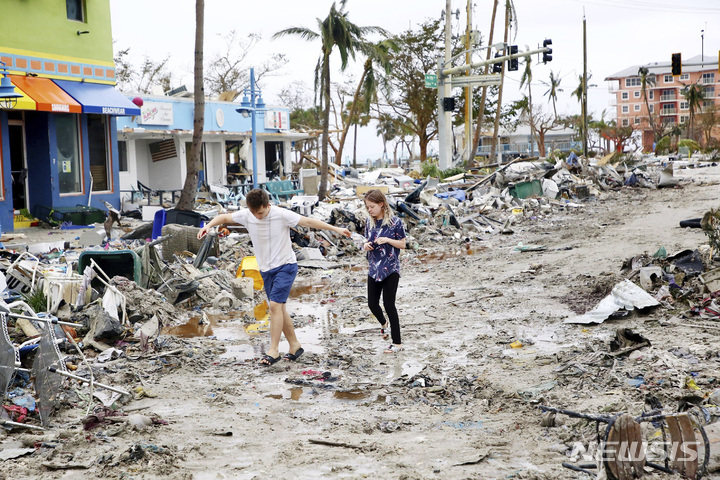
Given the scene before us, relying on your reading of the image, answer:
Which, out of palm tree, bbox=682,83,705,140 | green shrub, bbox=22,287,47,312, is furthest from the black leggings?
palm tree, bbox=682,83,705,140

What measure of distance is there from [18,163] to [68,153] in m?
1.23

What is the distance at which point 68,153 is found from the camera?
62.0 ft

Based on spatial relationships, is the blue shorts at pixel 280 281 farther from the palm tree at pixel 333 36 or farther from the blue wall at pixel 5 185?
the palm tree at pixel 333 36

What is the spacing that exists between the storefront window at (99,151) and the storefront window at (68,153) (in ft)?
1.71

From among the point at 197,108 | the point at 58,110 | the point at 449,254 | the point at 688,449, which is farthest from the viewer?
the point at 197,108

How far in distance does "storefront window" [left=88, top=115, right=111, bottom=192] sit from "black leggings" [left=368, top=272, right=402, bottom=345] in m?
14.5

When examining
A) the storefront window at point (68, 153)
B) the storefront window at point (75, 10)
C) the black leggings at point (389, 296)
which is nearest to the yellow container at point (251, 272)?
the black leggings at point (389, 296)

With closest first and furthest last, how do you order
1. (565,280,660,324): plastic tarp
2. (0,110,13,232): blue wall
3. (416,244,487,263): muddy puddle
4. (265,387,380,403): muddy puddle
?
(265,387,380,403): muddy puddle, (565,280,660,324): plastic tarp, (416,244,487,263): muddy puddle, (0,110,13,232): blue wall

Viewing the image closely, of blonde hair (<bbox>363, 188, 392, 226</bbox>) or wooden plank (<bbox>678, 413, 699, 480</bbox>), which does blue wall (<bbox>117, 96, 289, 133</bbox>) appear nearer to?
blonde hair (<bbox>363, 188, 392, 226</bbox>)

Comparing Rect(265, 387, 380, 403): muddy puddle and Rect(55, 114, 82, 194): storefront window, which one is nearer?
Rect(265, 387, 380, 403): muddy puddle

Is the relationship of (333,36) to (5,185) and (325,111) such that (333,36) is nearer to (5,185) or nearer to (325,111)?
(325,111)

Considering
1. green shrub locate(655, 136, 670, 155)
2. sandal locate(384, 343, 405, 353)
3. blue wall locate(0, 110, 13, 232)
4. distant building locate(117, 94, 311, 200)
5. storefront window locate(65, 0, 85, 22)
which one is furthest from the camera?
green shrub locate(655, 136, 670, 155)

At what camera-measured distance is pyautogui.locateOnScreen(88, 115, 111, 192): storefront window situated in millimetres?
19672

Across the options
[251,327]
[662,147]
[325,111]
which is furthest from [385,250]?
[662,147]
